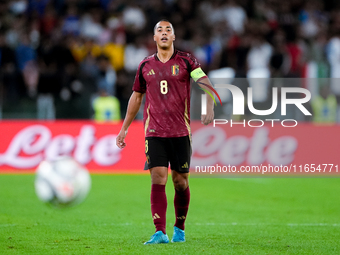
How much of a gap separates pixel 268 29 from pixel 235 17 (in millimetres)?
1164

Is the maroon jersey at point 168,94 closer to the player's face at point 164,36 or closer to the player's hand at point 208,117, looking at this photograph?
the player's face at point 164,36

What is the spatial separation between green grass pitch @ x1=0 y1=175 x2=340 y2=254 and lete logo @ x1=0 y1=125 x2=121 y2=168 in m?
1.07

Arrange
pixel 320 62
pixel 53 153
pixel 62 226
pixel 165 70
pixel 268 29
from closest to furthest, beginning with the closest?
pixel 165 70 → pixel 62 226 → pixel 53 153 → pixel 320 62 → pixel 268 29

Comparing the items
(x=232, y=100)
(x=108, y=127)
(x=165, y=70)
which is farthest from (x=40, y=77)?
(x=165, y=70)

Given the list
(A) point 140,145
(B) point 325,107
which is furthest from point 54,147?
(B) point 325,107

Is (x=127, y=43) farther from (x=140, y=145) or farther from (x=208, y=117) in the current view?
(x=208, y=117)

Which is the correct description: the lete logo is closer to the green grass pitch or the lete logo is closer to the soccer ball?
Answer: the green grass pitch

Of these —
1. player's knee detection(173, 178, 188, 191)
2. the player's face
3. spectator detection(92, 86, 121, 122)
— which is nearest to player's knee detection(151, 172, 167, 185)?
player's knee detection(173, 178, 188, 191)

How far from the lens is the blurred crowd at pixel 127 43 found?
15938 millimetres

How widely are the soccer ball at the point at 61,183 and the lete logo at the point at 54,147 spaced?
6.39 meters

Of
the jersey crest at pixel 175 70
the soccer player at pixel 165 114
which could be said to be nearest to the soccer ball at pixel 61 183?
the soccer player at pixel 165 114

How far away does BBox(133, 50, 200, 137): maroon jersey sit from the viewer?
6047 mm

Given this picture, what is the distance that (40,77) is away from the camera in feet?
52.5

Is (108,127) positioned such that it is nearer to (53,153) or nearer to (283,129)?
(53,153)
